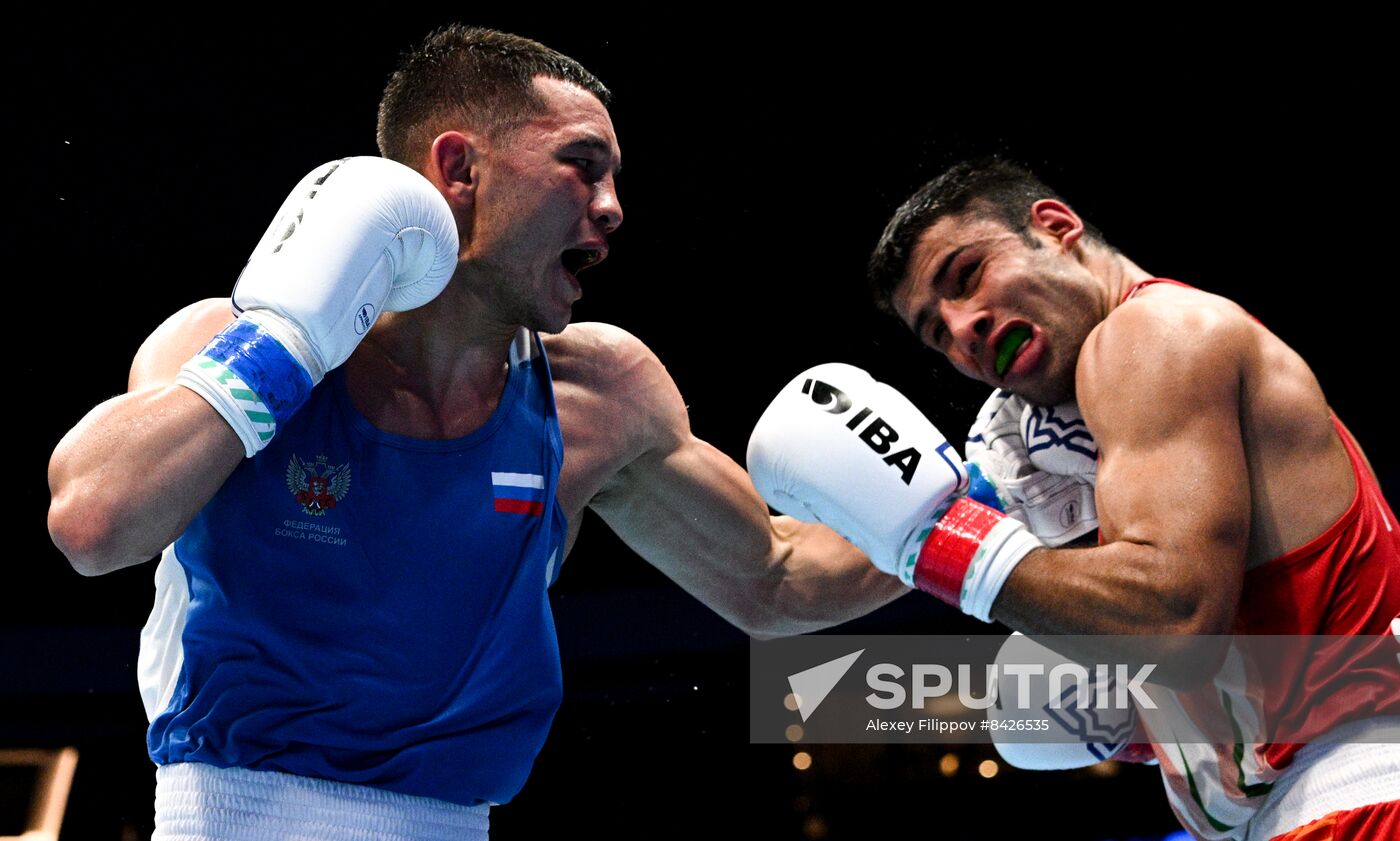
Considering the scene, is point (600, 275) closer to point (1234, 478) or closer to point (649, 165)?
point (649, 165)

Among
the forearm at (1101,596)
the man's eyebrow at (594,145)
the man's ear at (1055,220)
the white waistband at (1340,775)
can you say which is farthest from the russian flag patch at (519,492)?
A: the white waistband at (1340,775)

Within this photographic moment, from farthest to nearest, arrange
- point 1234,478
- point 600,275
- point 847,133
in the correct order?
point 600,275 < point 847,133 < point 1234,478

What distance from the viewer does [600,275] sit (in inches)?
263

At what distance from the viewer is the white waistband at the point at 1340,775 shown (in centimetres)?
216

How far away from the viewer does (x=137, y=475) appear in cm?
203

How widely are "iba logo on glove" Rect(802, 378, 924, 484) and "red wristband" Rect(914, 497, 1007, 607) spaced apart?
0.11 m

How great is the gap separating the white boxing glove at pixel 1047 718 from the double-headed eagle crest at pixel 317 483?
1403mm

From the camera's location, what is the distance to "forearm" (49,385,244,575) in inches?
79.7

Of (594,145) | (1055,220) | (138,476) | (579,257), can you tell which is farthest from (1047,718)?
(138,476)

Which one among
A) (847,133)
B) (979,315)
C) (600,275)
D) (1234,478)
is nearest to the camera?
(1234,478)

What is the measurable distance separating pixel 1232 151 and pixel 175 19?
4.58 meters

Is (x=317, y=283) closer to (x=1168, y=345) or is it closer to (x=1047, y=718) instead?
(x=1168, y=345)

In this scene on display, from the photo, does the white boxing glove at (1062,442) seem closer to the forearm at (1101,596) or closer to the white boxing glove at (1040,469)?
the white boxing glove at (1040,469)

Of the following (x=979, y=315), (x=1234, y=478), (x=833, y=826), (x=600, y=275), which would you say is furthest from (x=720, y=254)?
(x=833, y=826)
